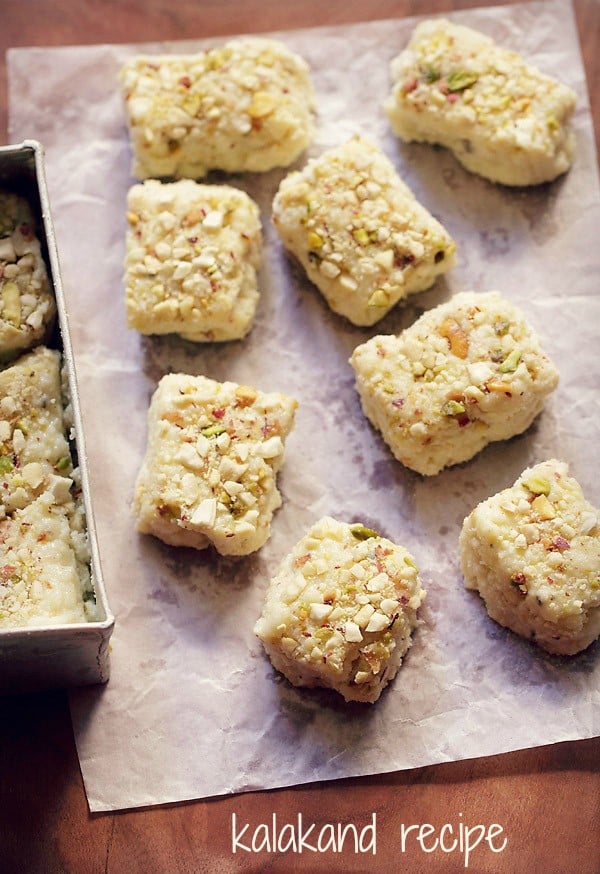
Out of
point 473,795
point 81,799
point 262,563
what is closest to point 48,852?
point 81,799

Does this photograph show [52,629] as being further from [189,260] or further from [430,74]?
[430,74]

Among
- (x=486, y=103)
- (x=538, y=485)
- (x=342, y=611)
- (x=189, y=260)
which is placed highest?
(x=486, y=103)

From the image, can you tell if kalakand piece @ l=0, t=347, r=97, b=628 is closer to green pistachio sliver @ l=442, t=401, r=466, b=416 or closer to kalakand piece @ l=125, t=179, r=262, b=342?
kalakand piece @ l=125, t=179, r=262, b=342

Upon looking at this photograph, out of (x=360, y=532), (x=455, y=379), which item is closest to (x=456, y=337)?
(x=455, y=379)

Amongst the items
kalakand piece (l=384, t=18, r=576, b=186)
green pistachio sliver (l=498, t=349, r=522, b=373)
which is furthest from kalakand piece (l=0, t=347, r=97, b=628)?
kalakand piece (l=384, t=18, r=576, b=186)

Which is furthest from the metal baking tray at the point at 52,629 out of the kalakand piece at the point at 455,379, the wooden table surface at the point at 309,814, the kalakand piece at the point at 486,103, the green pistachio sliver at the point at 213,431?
the kalakand piece at the point at 486,103

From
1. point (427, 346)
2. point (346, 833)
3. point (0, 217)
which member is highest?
point (0, 217)

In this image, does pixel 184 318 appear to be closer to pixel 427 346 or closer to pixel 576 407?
pixel 427 346
